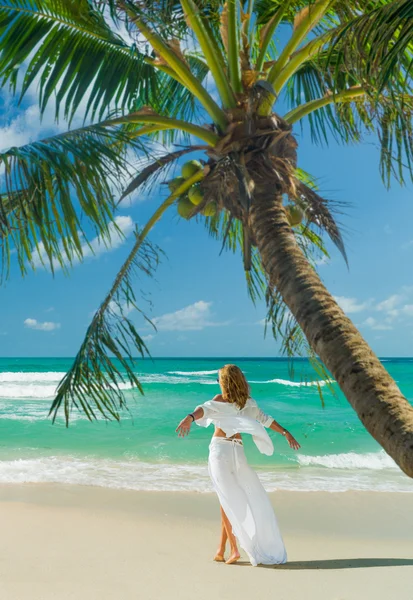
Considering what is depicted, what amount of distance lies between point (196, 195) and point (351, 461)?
9.35m

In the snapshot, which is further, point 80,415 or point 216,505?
point 80,415

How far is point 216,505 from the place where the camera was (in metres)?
7.89

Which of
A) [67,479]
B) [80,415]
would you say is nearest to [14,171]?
[67,479]

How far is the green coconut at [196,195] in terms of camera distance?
5.50 m

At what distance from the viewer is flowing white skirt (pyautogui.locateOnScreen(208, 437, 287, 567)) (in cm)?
438

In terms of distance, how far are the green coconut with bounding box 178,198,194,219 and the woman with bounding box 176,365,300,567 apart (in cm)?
185

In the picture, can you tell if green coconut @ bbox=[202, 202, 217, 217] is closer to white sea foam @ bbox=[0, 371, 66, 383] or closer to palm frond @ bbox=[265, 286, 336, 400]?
palm frond @ bbox=[265, 286, 336, 400]

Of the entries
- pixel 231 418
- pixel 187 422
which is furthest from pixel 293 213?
pixel 187 422

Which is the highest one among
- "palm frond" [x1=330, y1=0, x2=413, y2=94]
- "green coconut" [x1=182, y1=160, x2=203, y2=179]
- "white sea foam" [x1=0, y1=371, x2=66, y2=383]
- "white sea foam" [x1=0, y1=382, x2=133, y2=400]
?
"palm frond" [x1=330, y1=0, x2=413, y2=94]

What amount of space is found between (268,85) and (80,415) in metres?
16.9

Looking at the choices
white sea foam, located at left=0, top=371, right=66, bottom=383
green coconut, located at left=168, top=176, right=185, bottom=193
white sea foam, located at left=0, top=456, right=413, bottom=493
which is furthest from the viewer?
white sea foam, located at left=0, top=371, right=66, bottom=383

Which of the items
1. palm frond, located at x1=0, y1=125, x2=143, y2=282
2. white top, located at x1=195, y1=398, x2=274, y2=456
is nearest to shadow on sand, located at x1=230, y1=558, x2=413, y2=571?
white top, located at x1=195, y1=398, x2=274, y2=456

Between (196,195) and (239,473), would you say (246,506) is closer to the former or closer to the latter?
(239,473)

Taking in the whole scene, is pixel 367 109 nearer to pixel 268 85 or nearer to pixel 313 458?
pixel 268 85
